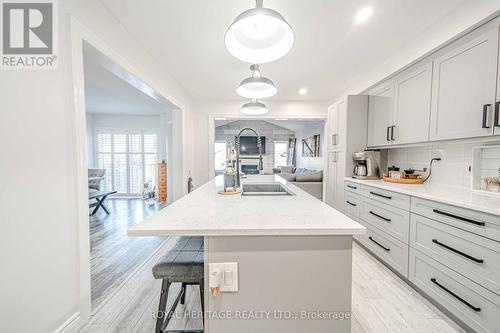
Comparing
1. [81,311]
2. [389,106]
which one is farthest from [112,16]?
[389,106]

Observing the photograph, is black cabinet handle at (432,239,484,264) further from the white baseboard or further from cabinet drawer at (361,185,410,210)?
the white baseboard

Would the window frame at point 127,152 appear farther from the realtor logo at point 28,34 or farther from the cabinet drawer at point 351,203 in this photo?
the cabinet drawer at point 351,203

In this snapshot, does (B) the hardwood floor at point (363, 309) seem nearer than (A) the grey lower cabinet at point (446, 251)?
No

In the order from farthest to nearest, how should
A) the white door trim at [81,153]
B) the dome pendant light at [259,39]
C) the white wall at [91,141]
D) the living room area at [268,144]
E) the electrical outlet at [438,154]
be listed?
the living room area at [268,144]
the white wall at [91,141]
the electrical outlet at [438,154]
the white door trim at [81,153]
the dome pendant light at [259,39]

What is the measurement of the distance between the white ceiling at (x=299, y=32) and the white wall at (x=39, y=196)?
68 centimetres

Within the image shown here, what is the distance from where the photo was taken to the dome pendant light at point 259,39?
3.33 feet

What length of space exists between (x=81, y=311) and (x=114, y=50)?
7.23 feet

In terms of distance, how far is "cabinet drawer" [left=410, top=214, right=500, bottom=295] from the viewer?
4.11 ft

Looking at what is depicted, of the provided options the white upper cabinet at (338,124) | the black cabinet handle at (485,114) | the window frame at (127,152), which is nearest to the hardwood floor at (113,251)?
the window frame at (127,152)

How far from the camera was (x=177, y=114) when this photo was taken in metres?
3.90

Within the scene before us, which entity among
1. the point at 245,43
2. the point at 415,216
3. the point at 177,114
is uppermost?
the point at 177,114

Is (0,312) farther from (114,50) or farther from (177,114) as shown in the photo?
(177,114)

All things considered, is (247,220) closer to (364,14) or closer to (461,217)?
(461,217)

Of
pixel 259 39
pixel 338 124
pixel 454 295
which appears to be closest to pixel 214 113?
pixel 338 124
